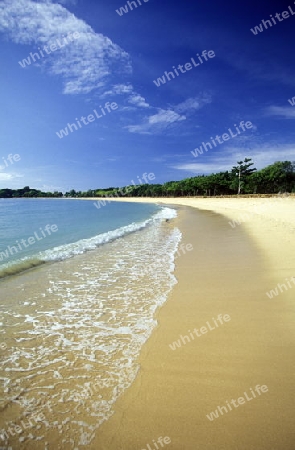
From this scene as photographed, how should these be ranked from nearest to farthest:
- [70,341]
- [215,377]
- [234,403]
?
[234,403], [215,377], [70,341]

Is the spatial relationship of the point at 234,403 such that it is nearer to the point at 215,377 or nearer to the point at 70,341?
the point at 215,377

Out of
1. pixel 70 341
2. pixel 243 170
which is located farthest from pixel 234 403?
pixel 243 170

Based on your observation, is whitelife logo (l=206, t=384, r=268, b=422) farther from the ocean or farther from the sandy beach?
the ocean

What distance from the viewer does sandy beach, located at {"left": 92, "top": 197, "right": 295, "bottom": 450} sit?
7.45 feet

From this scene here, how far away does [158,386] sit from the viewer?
290 centimetres

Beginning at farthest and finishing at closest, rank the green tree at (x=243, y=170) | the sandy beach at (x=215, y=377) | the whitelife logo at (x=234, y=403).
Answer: the green tree at (x=243, y=170), the whitelife logo at (x=234, y=403), the sandy beach at (x=215, y=377)

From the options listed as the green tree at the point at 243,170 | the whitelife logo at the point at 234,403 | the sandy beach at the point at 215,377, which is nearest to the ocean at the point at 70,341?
the sandy beach at the point at 215,377

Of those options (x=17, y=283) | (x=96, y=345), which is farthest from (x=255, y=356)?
(x=17, y=283)

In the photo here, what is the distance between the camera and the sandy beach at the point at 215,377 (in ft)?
7.45

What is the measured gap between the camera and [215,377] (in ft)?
9.80

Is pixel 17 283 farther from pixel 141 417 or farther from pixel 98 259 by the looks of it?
pixel 141 417

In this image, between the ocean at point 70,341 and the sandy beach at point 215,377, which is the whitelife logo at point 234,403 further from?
the ocean at point 70,341

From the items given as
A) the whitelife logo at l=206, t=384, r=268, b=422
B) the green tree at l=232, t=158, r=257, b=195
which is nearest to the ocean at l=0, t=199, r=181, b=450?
the whitelife logo at l=206, t=384, r=268, b=422

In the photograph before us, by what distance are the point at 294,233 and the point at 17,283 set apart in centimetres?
1142
